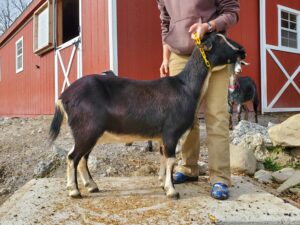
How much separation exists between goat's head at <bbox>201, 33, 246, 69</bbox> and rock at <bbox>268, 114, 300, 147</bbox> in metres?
2.67

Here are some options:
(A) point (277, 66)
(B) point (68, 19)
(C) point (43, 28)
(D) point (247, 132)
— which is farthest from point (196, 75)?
(B) point (68, 19)

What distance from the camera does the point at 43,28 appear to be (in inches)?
388

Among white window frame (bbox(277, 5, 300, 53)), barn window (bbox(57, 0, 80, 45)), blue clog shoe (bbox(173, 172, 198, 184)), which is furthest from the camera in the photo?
white window frame (bbox(277, 5, 300, 53))

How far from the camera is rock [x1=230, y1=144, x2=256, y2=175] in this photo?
4016 mm

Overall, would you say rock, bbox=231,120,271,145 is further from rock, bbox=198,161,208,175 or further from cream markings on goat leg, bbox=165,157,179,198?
cream markings on goat leg, bbox=165,157,179,198

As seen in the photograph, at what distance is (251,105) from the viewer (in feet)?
30.8

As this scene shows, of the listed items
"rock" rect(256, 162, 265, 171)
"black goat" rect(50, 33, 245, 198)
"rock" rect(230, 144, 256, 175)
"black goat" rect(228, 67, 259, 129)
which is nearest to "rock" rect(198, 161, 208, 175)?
"rock" rect(230, 144, 256, 175)

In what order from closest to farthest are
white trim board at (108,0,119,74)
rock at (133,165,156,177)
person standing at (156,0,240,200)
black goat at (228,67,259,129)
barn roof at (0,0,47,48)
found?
person standing at (156,0,240,200) < rock at (133,165,156,177) < white trim board at (108,0,119,74) < black goat at (228,67,259,129) < barn roof at (0,0,47,48)

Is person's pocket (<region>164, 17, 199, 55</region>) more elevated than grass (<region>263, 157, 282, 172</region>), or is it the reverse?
person's pocket (<region>164, 17, 199, 55</region>)

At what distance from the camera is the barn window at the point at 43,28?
9320 mm

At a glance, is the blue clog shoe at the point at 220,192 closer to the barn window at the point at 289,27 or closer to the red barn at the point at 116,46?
the red barn at the point at 116,46

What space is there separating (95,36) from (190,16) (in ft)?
15.1

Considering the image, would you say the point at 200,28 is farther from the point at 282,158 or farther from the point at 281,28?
the point at 281,28

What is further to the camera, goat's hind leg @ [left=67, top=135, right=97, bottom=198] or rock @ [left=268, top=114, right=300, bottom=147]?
rock @ [left=268, top=114, right=300, bottom=147]
